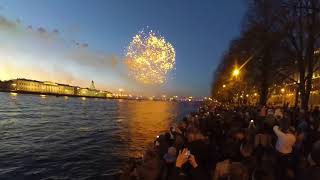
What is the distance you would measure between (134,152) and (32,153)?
6.57 meters

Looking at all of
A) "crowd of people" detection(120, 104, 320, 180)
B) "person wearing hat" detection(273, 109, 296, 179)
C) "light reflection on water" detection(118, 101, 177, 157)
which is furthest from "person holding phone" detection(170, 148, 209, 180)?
"light reflection on water" detection(118, 101, 177, 157)

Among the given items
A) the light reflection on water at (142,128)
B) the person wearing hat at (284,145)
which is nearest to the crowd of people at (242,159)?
the person wearing hat at (284,145)

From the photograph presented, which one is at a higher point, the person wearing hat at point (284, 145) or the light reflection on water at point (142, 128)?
the person wearing hat at point (284, 145)

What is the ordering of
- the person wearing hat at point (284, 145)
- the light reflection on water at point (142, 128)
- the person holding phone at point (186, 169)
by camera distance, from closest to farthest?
the person holding phone at point (186, 169)
the person wearing hat at point (284, 145)
the light reflection on water at point (142, 128)

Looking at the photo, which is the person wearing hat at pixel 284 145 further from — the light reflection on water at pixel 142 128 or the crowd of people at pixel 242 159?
the light reflection on water at pixel 142 128

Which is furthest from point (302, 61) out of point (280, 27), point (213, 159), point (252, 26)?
point (213, 159)

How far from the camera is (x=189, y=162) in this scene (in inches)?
376

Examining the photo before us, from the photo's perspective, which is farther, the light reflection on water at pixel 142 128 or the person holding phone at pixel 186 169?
the light reflection on water at pixel 142 128

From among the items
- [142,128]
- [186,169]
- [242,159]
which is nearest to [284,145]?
[242,159]

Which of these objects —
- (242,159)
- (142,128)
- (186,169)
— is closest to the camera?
(186,169)

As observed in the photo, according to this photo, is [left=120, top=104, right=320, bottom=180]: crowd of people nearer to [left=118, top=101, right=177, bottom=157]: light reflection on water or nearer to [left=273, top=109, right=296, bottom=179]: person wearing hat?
[left=273, top=109, right=296, bottom=179]: person wearing hat

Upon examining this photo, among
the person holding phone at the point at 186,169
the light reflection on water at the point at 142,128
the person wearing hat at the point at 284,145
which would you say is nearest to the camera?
the person holding phone at the point at 186,169

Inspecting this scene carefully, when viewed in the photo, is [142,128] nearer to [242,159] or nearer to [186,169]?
[242,159]

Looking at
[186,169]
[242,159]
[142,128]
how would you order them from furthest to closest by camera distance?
[142,128] → [242,159] → [186,169]
